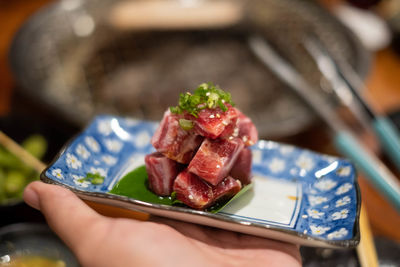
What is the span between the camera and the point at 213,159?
1.68 m

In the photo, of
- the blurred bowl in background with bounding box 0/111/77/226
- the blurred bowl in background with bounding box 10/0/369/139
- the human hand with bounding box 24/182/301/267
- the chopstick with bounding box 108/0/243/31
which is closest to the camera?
the human hand with bounding box 24/182/301/267

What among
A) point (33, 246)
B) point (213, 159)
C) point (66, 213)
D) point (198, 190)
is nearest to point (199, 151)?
point (213, 159)

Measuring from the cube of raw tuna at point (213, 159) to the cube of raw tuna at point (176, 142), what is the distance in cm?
7

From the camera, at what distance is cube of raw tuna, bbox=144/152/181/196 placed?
5.80 feet

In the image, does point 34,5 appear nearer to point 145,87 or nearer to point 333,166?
point 145,87

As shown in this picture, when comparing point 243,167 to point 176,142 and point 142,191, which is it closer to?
point 176,142

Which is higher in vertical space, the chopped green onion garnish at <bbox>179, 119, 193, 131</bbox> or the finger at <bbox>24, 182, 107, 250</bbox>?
the chopped green onion garnish at <bbox>179, 119, 193, 131</bbox>

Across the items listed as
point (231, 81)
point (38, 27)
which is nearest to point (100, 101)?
point (38, 27)

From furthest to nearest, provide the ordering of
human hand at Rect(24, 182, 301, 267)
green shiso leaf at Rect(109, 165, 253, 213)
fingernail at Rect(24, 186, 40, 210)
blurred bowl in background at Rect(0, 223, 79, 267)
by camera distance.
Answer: blurred bowl in background at Rect(0, 223, 79, 267) < green shiso leaf at Rect(109, 165, 253, 213) < fingernail at Rect(24, 186, 40, 210) < human hand at Rect(24, 182, 301, 267)

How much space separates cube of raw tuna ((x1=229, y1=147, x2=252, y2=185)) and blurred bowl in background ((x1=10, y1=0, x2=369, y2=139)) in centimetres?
101

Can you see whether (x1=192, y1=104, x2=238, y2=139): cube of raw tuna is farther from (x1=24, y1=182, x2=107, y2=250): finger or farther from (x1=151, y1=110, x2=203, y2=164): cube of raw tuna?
(x1=24, y1=182, x2=107, y2=250): finger

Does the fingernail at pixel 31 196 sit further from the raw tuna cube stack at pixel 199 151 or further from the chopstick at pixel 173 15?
the chopstick at pixel 173 15

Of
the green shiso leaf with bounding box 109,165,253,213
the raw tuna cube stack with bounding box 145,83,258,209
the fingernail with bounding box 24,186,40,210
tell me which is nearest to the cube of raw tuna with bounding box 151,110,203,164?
the raw tuna cube stack with bounding box 145,83,258,209

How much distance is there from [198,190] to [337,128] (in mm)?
1632
